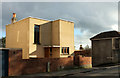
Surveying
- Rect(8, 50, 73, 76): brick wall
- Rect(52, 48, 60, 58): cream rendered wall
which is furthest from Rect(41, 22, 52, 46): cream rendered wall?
Rect(8, 50, 73, 76): brick wall

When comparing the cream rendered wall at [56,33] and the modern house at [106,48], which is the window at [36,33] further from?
the modern house at [106,48]

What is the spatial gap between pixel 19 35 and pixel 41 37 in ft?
12.9

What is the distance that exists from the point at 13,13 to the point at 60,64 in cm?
1517

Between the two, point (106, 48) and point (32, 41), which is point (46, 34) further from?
point (106, 48)

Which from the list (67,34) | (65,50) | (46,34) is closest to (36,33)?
(46,34)

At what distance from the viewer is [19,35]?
22.5 m

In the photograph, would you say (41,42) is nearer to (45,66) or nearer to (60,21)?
(60,21)

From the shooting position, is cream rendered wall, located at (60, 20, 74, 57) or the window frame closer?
the window frame

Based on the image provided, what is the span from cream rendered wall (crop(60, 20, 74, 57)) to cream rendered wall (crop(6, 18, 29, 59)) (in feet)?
20.3

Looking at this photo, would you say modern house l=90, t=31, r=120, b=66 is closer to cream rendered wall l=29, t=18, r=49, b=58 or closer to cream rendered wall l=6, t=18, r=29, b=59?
cream rendered wall l=29, t=18, r=49, b=58

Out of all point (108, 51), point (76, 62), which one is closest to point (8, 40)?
point (76, 62)

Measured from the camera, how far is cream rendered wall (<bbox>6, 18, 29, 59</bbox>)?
68.4 ft

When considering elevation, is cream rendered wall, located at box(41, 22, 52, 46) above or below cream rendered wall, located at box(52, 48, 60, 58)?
above

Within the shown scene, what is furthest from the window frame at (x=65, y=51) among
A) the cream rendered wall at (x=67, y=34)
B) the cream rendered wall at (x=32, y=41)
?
the cream rendered wall at (x=32, y=41)
